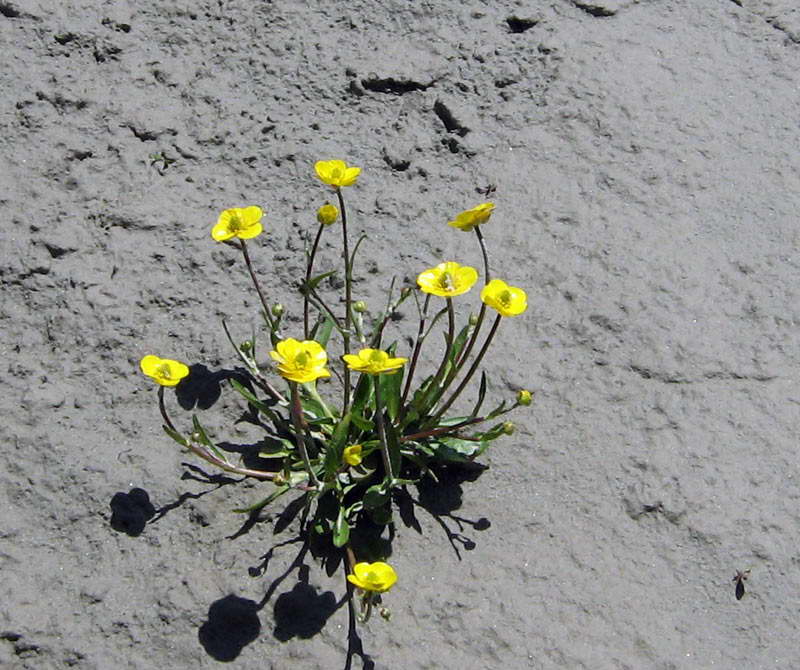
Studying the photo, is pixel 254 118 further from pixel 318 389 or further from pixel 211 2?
pixel 318 389

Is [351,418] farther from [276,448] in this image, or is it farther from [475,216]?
[475,216]

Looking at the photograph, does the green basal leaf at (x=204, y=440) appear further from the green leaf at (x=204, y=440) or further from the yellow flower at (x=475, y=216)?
the yellow flower at (x=475, y=216)

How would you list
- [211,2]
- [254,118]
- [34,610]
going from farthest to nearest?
[211,2]
[254,118]
[34,610]

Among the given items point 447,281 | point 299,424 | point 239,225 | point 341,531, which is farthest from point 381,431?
point 239,225

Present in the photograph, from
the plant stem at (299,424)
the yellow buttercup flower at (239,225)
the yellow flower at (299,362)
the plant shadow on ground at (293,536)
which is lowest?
the plant shadow on ground at (293,536)

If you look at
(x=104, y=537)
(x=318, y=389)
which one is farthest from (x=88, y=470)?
(x=318, y=389)

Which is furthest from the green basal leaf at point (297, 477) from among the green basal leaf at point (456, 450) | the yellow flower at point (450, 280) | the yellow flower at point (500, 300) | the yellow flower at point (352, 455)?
the yellow flower at point (500, 300)
